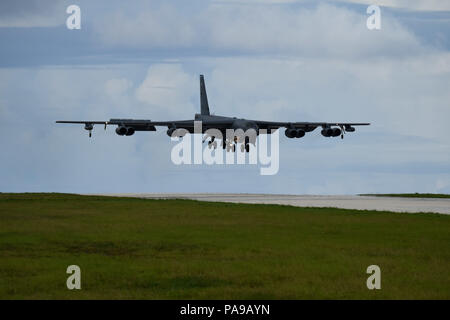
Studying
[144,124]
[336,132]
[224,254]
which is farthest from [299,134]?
[224,254]

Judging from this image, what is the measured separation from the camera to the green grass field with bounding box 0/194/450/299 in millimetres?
19594

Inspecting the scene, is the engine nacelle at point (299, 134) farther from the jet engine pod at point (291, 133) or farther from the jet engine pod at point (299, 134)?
the jet engine pod at point (291, 133)

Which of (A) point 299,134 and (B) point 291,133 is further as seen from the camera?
(B) point 291,133

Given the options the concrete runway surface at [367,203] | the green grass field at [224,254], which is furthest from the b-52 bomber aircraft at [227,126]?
the green grass field at [224,254]

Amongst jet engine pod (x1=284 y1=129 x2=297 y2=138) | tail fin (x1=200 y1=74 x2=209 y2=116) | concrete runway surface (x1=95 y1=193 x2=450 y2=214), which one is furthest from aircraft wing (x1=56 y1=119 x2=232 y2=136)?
tail fin (x1=200 y1=74 x2=209 y2=116)

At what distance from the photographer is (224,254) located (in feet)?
85.3

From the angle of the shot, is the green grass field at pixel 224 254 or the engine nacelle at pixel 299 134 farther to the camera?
the engine nacelle at pixel 299 134

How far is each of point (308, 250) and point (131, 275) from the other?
777 centimetres

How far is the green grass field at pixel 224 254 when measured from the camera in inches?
771

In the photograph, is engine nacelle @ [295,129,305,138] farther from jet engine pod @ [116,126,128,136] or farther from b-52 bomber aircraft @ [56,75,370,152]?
jet engine pod @ [116,126,128,136]

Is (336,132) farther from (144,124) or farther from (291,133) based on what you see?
(144,124)

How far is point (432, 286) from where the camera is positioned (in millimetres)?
20031
